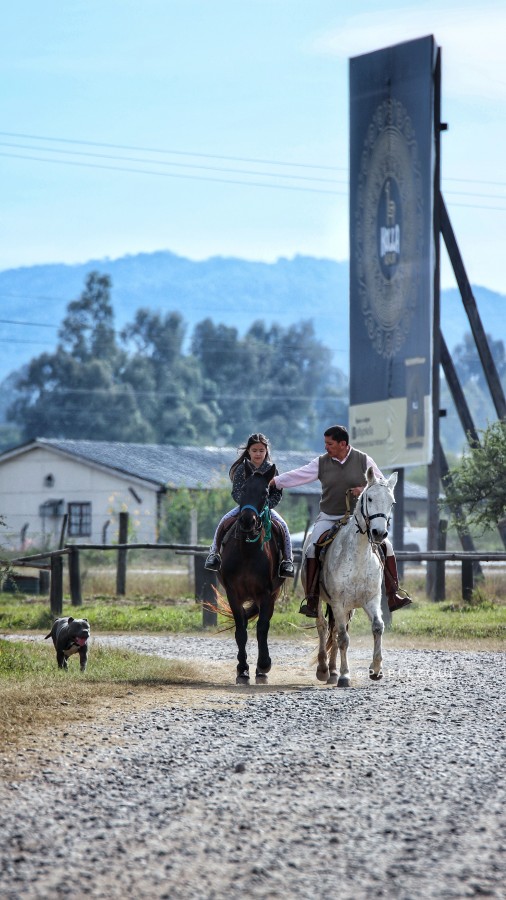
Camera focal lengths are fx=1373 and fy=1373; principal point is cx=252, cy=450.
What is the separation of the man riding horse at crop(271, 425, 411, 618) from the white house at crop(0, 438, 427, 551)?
41.8 meters

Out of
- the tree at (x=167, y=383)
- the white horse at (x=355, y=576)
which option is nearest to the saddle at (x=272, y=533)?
the white horse at (x=355, y=576)

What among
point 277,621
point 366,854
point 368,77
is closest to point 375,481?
point 366,854

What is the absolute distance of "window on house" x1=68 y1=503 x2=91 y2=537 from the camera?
60.5 metres

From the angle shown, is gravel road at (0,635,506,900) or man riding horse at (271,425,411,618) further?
man riding horse at (271,425,411,618)

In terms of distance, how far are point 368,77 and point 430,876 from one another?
2679cm

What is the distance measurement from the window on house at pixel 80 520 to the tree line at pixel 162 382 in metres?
44.2

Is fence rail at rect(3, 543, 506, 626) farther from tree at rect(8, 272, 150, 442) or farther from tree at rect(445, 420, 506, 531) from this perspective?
tree at rect(8, 272, 150, 442)

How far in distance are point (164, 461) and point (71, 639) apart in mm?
48695

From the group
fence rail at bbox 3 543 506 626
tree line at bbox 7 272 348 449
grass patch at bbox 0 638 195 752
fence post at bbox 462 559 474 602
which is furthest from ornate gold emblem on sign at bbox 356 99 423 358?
tree line at bbox 7 272 348 449

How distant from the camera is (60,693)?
12.1 m

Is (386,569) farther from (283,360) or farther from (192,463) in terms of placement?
(283,360)

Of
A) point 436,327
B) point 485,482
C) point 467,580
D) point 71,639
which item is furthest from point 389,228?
point 71,639

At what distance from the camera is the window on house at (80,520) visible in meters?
60.5

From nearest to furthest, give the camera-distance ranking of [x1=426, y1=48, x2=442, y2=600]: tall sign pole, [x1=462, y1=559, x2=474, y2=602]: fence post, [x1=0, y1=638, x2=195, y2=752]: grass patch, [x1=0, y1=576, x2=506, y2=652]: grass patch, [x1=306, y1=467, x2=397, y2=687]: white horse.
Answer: [x1=0, y1=638, x2=195, y2=752]: grass patch < [x1=306, y1=467, x2=397, y2=687]: white horse < [x1=0, y1=576, x2=506, y2=652]: grass patch < [x1=462, y1=559, x2=474, y2=602]: fence post < [x1=426, y1=48, x2=442, y2=600]: tall sign pole
